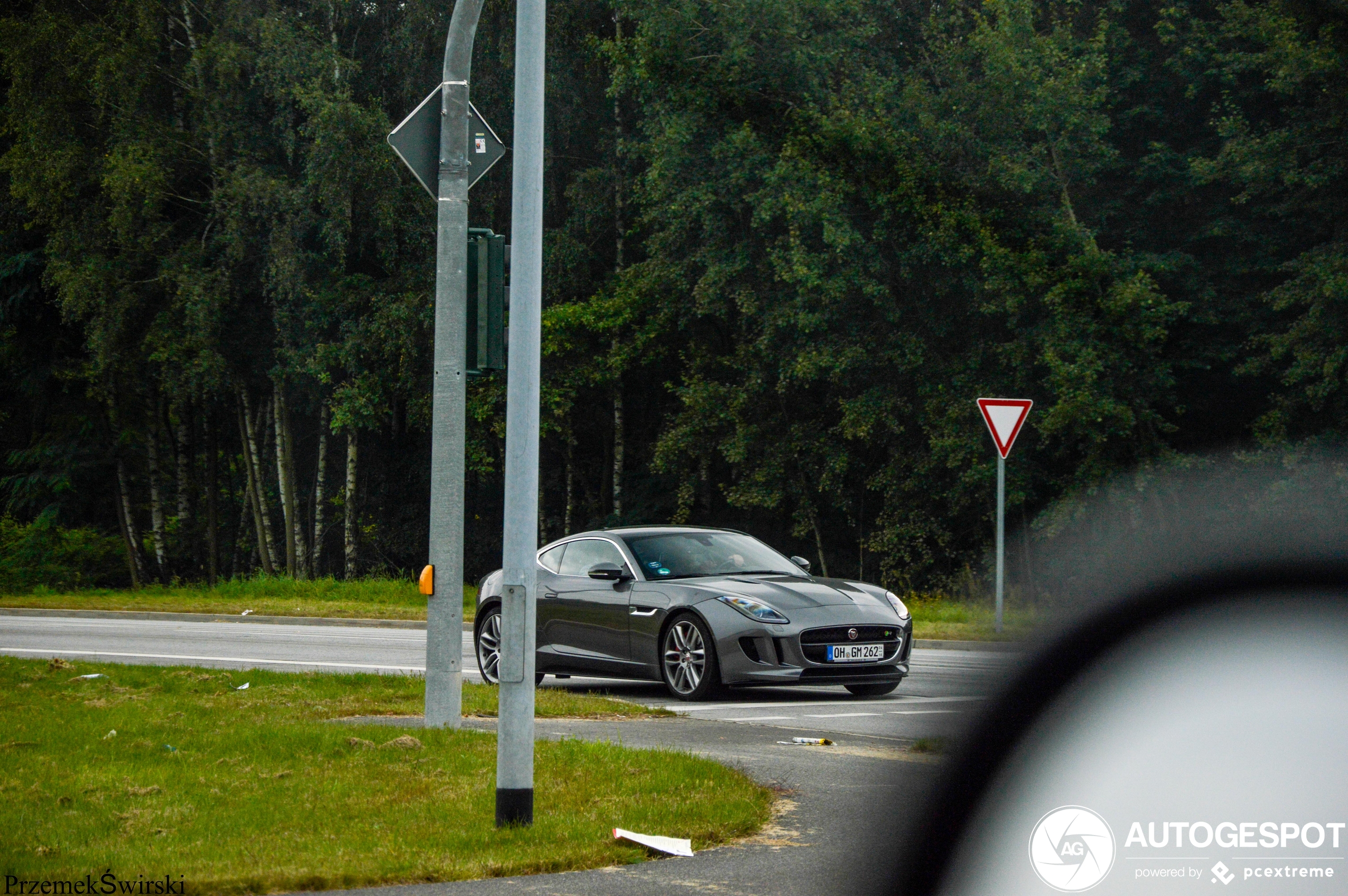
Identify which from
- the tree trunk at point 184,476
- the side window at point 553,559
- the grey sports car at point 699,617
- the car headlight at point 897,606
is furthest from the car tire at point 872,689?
the tree trunk at point 184,476

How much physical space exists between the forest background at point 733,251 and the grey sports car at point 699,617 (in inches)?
499

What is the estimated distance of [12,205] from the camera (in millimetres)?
38250

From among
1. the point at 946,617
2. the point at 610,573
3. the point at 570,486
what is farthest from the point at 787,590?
the point at 570,486

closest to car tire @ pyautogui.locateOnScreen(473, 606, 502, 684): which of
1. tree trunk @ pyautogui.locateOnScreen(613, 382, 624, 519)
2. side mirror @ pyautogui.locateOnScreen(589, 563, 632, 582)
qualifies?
side mirror @ pyautogui.locateOnScreen(589, 563, 632, 582)

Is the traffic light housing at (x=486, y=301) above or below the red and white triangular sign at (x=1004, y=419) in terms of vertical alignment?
above

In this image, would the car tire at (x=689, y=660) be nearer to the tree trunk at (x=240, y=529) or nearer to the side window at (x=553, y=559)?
the side window at (x=553, y=559)

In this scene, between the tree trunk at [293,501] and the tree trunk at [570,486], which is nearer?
the tree trunk at [293,501]

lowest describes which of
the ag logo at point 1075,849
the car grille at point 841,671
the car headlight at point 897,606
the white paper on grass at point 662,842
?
the car grille at point 841,671

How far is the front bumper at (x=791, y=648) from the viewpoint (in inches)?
439

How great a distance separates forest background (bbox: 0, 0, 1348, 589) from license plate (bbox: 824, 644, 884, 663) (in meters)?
13.0

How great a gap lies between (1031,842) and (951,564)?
88.6 ft

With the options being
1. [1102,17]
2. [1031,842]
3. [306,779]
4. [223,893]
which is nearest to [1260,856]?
[1031,842]

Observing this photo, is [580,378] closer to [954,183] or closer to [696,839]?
[954,183]

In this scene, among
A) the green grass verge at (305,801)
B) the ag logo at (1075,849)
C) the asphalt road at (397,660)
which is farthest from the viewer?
the green grass verge at (305,801)
